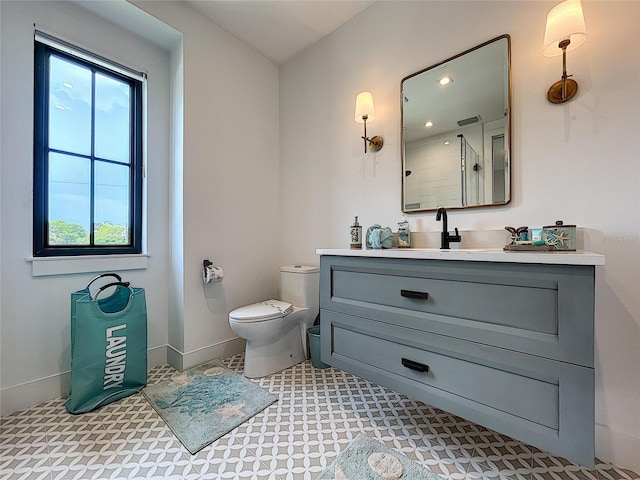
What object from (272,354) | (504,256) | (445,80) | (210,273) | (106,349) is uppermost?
(445,80)

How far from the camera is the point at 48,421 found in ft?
4.67

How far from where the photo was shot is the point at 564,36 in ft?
3.73

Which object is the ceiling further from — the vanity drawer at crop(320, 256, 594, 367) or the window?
the vanity drawer at crop(320, 256, 594, 367)

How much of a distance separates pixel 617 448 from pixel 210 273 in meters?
2.31

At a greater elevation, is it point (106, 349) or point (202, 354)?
point (106, 349)

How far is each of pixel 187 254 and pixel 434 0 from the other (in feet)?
7.49

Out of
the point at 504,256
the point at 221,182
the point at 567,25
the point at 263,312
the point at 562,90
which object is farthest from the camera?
the point at 221,182

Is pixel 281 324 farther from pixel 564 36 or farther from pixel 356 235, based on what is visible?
pixel 564 36

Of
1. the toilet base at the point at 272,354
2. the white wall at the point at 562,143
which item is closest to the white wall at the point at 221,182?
the toilet base at the point at 272,354

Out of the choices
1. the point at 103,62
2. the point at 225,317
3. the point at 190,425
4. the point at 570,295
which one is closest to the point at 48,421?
the point at 190,425

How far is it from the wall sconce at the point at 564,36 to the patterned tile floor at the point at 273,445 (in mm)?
1610

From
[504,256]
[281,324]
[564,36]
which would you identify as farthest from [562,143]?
[281,324]

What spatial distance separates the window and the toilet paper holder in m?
0.50

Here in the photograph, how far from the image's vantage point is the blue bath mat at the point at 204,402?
1.34 meters
